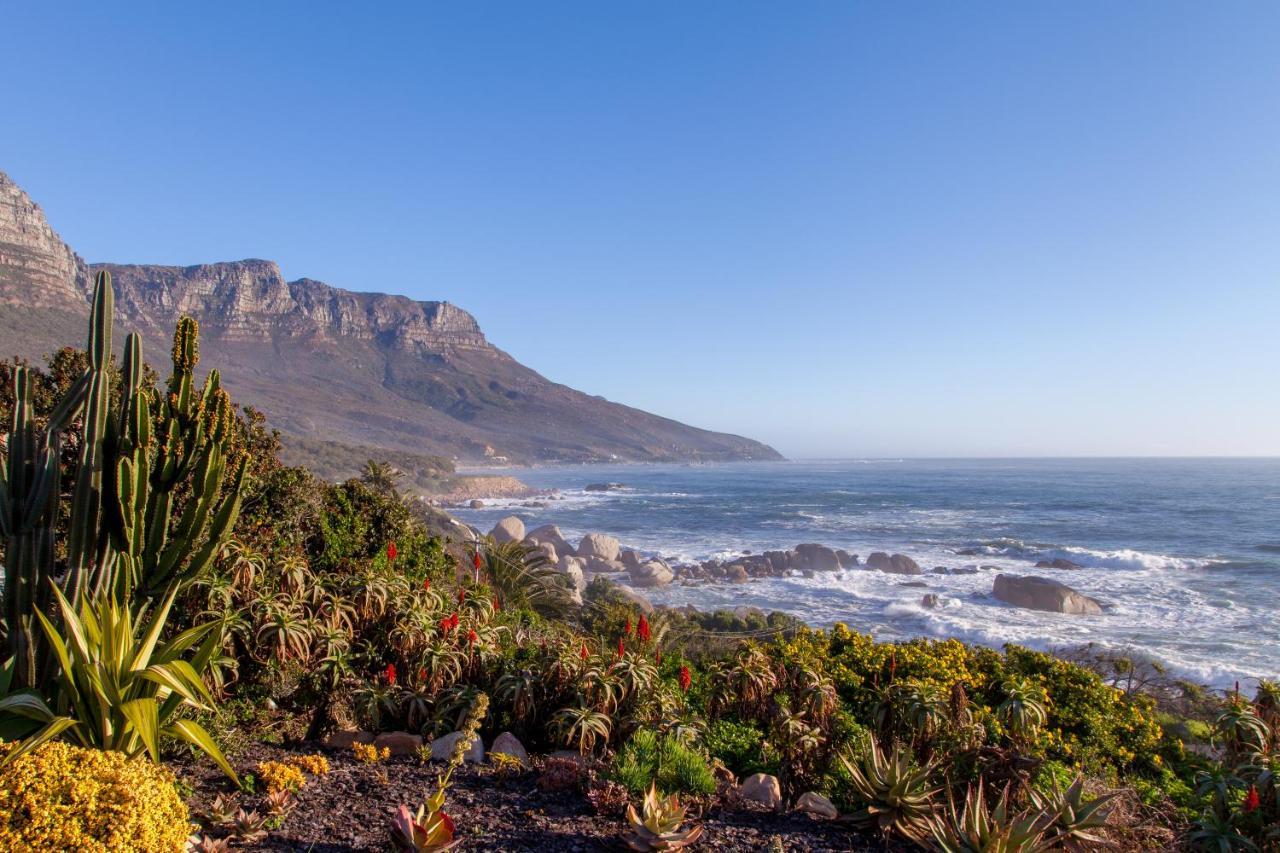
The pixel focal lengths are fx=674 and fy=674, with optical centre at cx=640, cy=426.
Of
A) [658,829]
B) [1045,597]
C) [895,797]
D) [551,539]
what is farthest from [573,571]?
[658,829]

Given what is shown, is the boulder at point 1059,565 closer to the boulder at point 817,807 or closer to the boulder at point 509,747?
the boulder at point 817,807

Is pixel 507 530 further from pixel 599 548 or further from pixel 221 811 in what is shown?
pixel 221 811

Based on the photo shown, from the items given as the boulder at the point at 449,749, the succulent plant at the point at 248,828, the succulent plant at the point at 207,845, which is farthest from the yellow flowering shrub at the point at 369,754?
the succulent plant at the point at 207,845

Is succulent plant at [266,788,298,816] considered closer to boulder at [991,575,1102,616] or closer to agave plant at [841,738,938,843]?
agave plant at [841,738,938,843]

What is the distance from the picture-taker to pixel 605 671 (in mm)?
5812

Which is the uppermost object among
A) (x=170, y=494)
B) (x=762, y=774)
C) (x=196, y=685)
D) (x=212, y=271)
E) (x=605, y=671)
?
(x=212, y=271)

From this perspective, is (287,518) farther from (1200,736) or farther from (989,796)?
(1200,736)

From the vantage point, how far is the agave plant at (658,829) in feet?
12.1

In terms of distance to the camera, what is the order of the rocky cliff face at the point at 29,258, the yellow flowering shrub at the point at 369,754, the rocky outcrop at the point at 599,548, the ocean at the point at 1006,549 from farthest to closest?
the rocky cliff face at the point at 29,258 → the rocky outcrop at the point at 599,548 → the ocean at the point at 1006,549 → the yellow flowering shrub at the point at 369,754

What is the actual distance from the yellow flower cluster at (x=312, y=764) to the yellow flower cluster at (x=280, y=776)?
22 cm

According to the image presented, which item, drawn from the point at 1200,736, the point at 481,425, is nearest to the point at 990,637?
the point at 1200,736

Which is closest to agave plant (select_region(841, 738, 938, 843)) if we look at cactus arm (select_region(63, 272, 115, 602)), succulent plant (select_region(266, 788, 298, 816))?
succulent plant (select_region(266, 788, 298, 816))

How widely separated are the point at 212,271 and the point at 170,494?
159563 millimetres

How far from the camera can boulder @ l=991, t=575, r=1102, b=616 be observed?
23125 mm
